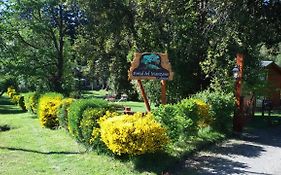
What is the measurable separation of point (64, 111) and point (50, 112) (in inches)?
103

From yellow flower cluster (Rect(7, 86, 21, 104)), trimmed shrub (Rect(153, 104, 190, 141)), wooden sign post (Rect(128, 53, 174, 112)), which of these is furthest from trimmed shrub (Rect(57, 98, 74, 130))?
yellow flower cluster (Rect(7, 86, 21, 104))

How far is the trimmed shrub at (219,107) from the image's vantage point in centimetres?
1452

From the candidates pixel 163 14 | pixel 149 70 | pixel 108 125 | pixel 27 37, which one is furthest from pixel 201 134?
pixel 27 37

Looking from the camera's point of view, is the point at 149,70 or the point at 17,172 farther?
the point at 149,70

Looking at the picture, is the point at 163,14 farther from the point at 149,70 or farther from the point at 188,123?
the point at 188,123

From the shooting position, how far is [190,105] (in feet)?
Result: 41.1

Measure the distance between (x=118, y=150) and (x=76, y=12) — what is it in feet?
70.4

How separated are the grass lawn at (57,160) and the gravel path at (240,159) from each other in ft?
3.45

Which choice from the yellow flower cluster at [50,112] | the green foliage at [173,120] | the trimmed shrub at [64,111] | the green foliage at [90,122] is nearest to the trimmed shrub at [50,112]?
the yellow flower cluster at [50,112]

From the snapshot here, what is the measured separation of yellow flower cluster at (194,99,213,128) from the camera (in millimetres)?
13162

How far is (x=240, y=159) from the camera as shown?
11312 mm

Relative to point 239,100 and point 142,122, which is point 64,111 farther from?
point 239,100

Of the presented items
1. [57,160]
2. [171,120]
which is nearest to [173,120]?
[171,120]

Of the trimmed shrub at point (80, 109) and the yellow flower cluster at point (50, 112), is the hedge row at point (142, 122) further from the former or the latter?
the yellow flower cluster at point (50, 112)
